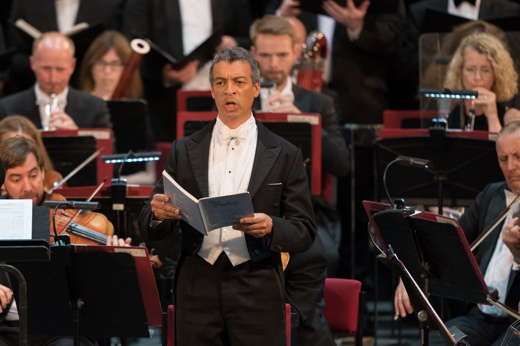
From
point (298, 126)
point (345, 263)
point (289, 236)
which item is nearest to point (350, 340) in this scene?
point (345, 263)

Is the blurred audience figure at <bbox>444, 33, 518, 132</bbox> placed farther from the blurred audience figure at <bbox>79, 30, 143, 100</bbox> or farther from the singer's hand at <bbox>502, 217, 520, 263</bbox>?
the blurred audience figure at <bbox>79, 30, 143, 100</bbox>

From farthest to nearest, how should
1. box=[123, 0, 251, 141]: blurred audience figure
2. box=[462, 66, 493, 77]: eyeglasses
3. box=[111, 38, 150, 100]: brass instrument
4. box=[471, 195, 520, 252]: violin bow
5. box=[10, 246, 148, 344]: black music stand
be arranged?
box=[123, 0, 251, 141]: blurred audience figure
box=[111, 38, 150, 100]: brass instrument
box=[462, 66, 493, 77]: eyeglasses
box=[471, 195, 520, 252]: violin bow
box=[10, 246, 148, 344]: black music stand

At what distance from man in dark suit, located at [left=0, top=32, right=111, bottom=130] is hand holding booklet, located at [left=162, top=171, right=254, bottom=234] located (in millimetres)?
2719

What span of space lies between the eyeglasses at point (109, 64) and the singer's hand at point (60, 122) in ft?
3.93

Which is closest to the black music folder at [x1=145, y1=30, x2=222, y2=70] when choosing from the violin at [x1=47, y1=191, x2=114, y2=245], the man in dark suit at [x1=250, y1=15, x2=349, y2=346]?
the man in dark suit at [x1=250, y1=15, x2=349, y2=346]

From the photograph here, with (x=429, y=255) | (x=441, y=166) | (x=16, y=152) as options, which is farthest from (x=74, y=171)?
(x=429, y=255)

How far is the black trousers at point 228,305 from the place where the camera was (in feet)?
15.1

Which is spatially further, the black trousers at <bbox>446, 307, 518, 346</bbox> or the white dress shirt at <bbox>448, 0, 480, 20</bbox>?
the white dress shirt at <bbox>448, 0, 480, 20</bbox>

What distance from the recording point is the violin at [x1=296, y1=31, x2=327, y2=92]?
7.55 metres

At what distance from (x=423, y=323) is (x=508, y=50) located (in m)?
2.52

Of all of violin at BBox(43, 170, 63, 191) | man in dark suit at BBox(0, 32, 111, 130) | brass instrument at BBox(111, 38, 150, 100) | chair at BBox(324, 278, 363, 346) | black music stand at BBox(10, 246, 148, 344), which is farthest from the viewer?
brass instrument at BBox(111, 38, 150, 100)

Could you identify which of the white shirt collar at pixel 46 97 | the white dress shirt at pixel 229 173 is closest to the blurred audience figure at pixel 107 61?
the white shirt collar at pixel 46 97

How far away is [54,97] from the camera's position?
7211 millimetres

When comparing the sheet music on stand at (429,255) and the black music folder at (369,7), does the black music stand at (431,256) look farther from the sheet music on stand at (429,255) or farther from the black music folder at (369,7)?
the black music folder at (369,7)
